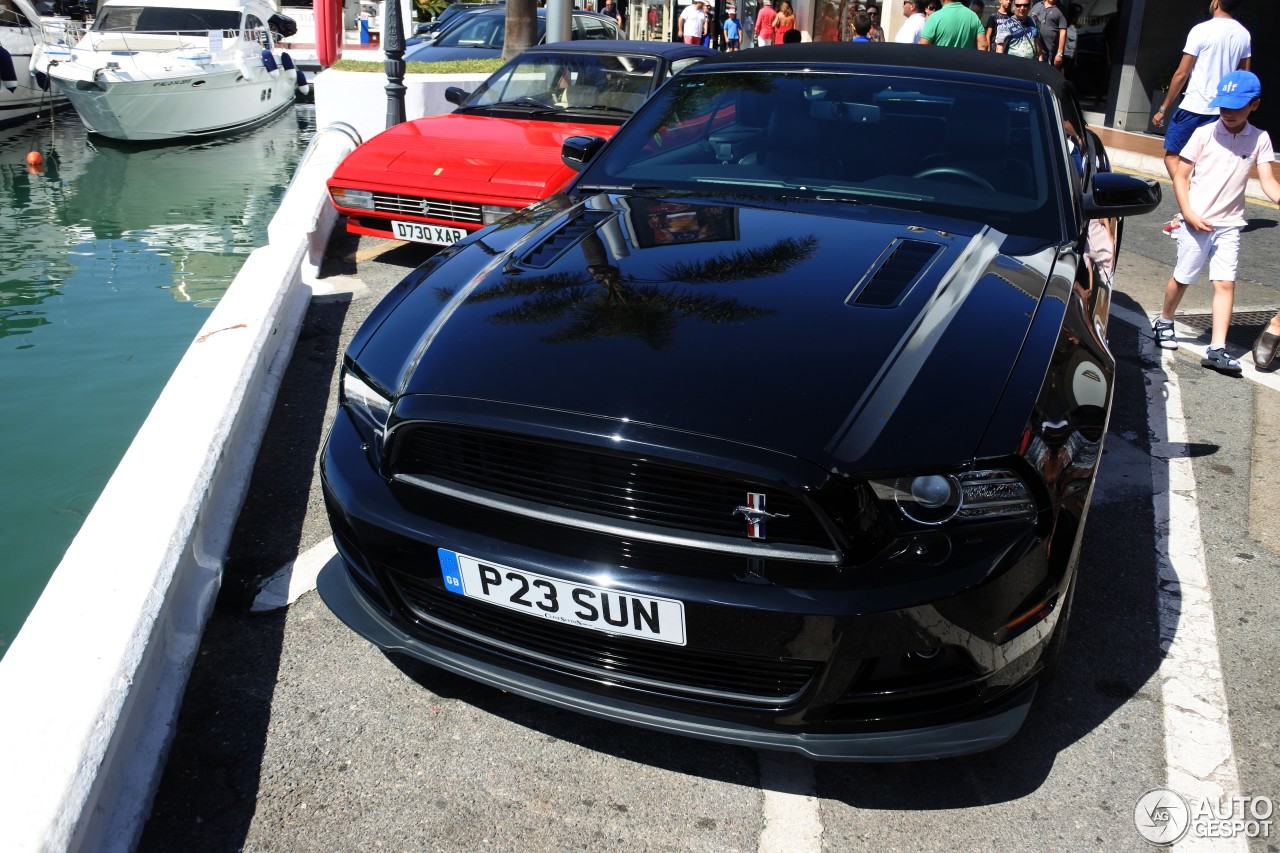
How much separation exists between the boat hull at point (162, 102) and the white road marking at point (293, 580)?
15768 mm

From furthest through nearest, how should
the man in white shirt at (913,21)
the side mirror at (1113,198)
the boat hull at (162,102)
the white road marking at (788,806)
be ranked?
the boat hull at (162,102) → the man in white shirt at (913,21) → the side mirror at (1113,198) → the white road marking at (788,806)

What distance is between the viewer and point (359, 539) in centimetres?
260

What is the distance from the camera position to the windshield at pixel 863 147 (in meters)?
3.66

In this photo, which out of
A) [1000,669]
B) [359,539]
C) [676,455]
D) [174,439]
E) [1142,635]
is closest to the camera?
[676,455]

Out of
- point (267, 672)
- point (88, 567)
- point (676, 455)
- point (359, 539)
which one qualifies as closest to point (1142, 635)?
point (676, 455)

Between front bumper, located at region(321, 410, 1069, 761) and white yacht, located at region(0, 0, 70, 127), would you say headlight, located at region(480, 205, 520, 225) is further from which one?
white yacht, located at region(0, 0, 70, 127)

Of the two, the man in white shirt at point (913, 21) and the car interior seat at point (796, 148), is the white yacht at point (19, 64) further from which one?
the car interior seat at point (796, 148)

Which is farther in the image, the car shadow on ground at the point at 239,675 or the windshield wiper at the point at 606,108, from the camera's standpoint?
the windshield wiper at the point at 606,108

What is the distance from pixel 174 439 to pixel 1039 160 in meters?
3.07

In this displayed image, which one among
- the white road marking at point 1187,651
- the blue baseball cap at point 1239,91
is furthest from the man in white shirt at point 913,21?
the white road marking at point 1187,651

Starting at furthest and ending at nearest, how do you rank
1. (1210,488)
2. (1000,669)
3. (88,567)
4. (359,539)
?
(1210,488) → (88,567) → (359,539) → (1000,669)

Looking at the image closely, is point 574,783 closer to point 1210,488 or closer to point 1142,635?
point 1142,635

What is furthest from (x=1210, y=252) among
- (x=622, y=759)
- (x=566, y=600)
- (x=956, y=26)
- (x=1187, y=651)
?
(x=956, y=26)

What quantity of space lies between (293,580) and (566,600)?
139cm
